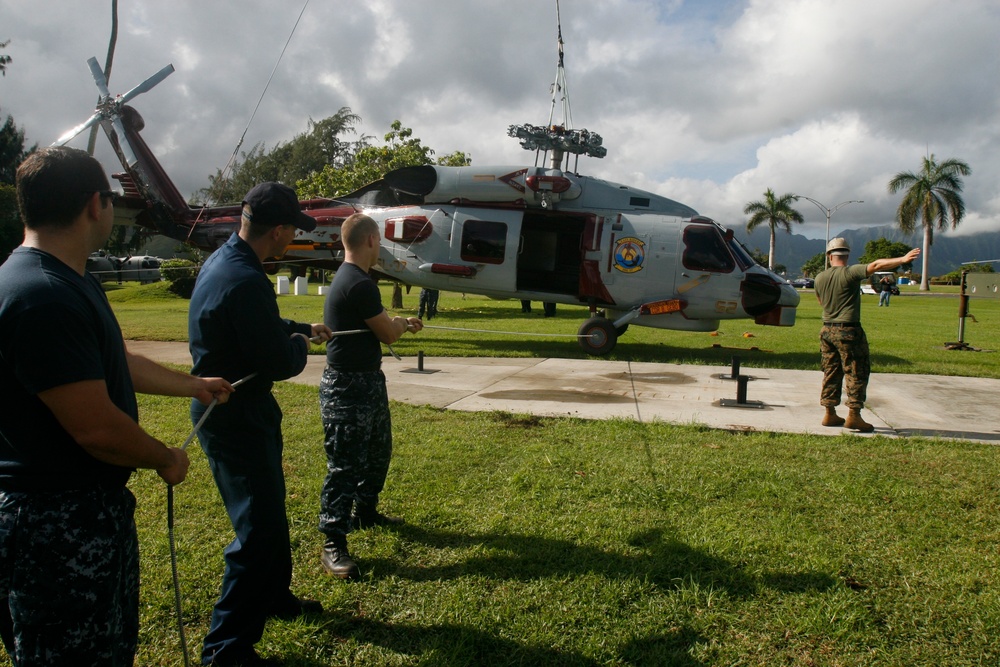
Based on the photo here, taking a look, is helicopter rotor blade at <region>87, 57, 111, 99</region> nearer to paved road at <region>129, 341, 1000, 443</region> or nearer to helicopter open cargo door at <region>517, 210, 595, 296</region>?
paved road at <region>129, 341, 1000, 443</region>

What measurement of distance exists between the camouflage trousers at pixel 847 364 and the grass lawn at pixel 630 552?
584 mm

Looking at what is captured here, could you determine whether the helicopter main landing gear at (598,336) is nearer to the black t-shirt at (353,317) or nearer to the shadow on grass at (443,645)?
the black t-shirt at (353,317)

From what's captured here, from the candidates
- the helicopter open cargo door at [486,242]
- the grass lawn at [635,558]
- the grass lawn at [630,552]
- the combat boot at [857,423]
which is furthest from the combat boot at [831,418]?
the helicopter open cargo door at [486,242]

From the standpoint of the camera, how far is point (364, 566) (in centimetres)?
351

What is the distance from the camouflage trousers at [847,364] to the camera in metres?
6.27

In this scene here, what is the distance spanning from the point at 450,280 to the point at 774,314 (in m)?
5.87

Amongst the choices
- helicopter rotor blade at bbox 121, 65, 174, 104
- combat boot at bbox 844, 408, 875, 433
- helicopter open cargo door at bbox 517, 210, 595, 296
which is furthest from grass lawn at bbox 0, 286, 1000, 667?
helicopter rotor blade at bbox 121, 65, 174, 104

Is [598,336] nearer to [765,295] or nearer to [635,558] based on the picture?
[765,295]

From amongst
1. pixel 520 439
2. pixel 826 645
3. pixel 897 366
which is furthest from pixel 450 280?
pixel 826 645

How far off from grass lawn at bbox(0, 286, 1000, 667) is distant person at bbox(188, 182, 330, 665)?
0.88ft

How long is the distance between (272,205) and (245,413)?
2.96ft

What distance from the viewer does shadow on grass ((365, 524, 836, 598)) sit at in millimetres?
3334

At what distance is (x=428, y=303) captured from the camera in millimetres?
18875

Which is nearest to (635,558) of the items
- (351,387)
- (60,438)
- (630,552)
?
(630,552)
